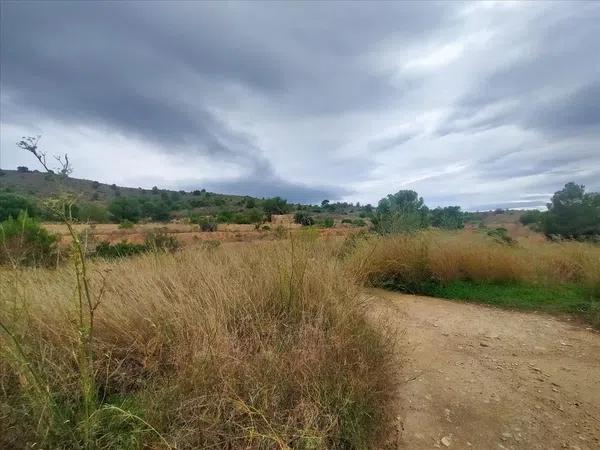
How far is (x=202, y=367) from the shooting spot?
1.90 m

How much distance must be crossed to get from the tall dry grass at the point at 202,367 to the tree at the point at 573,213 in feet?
66.6

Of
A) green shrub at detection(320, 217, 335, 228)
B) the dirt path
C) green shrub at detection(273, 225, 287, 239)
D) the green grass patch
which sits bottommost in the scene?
the dirt path

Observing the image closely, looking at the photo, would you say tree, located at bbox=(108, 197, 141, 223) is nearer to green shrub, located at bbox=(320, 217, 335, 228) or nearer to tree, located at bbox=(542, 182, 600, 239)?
green shrub, located at bbox=(320, 217, 335, 228)

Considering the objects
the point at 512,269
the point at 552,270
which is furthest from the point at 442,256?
the point at 552,270

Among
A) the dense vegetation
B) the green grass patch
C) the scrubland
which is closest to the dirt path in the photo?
the scrubland

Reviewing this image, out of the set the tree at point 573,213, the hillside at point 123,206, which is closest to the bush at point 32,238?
the hillside at point 123,206

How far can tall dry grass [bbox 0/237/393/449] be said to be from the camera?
1646 millimetres

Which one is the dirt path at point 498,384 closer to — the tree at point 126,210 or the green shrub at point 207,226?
the green shrub at point 207,226

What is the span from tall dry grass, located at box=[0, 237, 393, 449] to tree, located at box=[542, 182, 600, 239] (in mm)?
20291

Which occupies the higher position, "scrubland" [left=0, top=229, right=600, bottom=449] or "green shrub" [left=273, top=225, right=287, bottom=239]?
"green shrub" [left=273, top=225, right=287, bottom=239]

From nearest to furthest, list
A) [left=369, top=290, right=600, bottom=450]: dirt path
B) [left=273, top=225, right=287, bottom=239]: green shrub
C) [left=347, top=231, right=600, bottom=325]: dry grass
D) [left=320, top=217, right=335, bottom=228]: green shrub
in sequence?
[left=369, top=290, right=600, bottom=450]: dirt path
[left=273, top=225, right=287, bottom=239]: green shrub
[left=320, top=217, right=335, bottom=228]: green shrub
[left=347, top=231, right=600, bottom=325]: dry grass

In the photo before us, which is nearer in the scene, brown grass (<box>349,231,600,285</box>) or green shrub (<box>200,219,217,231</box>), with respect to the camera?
brown grass (<box>349,231,600,285</box>)

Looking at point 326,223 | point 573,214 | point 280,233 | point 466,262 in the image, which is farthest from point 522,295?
point 573,214

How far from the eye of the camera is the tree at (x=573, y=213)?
1658 centimetres
